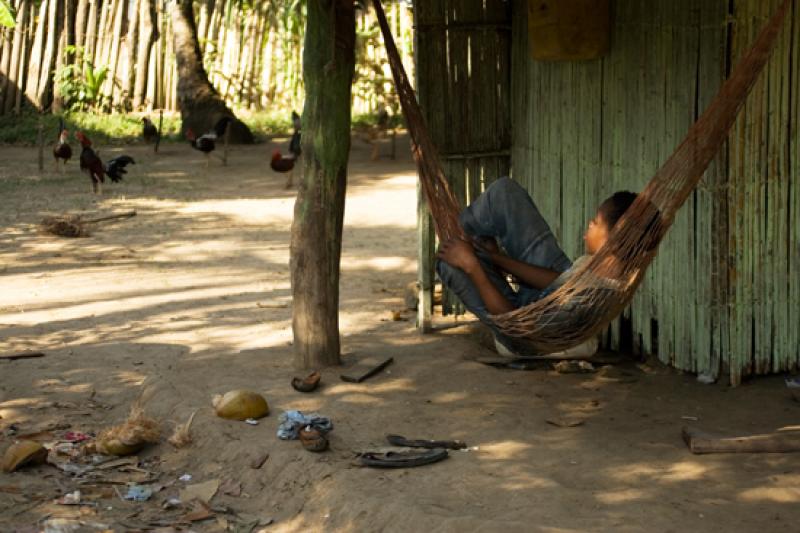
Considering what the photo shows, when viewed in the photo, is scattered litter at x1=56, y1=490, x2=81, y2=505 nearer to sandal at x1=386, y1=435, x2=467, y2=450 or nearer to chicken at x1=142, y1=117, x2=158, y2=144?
sandal at x1=386, y1=435, x2=467, y2=450

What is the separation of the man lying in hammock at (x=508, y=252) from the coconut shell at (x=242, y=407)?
1022mm

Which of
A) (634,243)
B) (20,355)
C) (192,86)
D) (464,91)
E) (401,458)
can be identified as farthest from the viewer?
(192,86)

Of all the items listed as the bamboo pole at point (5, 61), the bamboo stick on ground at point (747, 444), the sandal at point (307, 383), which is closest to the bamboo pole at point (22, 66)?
the bamboo pole at point (5, 61)

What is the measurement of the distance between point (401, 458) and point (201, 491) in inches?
33.5

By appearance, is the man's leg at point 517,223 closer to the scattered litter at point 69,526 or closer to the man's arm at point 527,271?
the man's arm at point 527,271

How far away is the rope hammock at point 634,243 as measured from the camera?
14.1ft

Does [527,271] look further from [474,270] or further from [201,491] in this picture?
[201,491]

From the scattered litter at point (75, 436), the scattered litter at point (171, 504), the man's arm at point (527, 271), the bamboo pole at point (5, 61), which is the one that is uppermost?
the bamboo pole at point (5, 61)

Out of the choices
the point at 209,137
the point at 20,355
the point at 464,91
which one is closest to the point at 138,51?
the point at 209,137

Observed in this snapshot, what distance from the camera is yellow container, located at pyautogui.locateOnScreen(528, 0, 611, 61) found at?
599 centimetres

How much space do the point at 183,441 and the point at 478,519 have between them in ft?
5.48

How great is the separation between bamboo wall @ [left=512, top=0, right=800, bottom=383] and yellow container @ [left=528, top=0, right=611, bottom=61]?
0.35ft

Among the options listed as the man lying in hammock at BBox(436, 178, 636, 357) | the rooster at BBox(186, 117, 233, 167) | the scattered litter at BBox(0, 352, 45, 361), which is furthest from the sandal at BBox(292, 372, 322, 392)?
the rooster at BBox(186, 117, 233, 167)

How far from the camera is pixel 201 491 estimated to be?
4.86m
